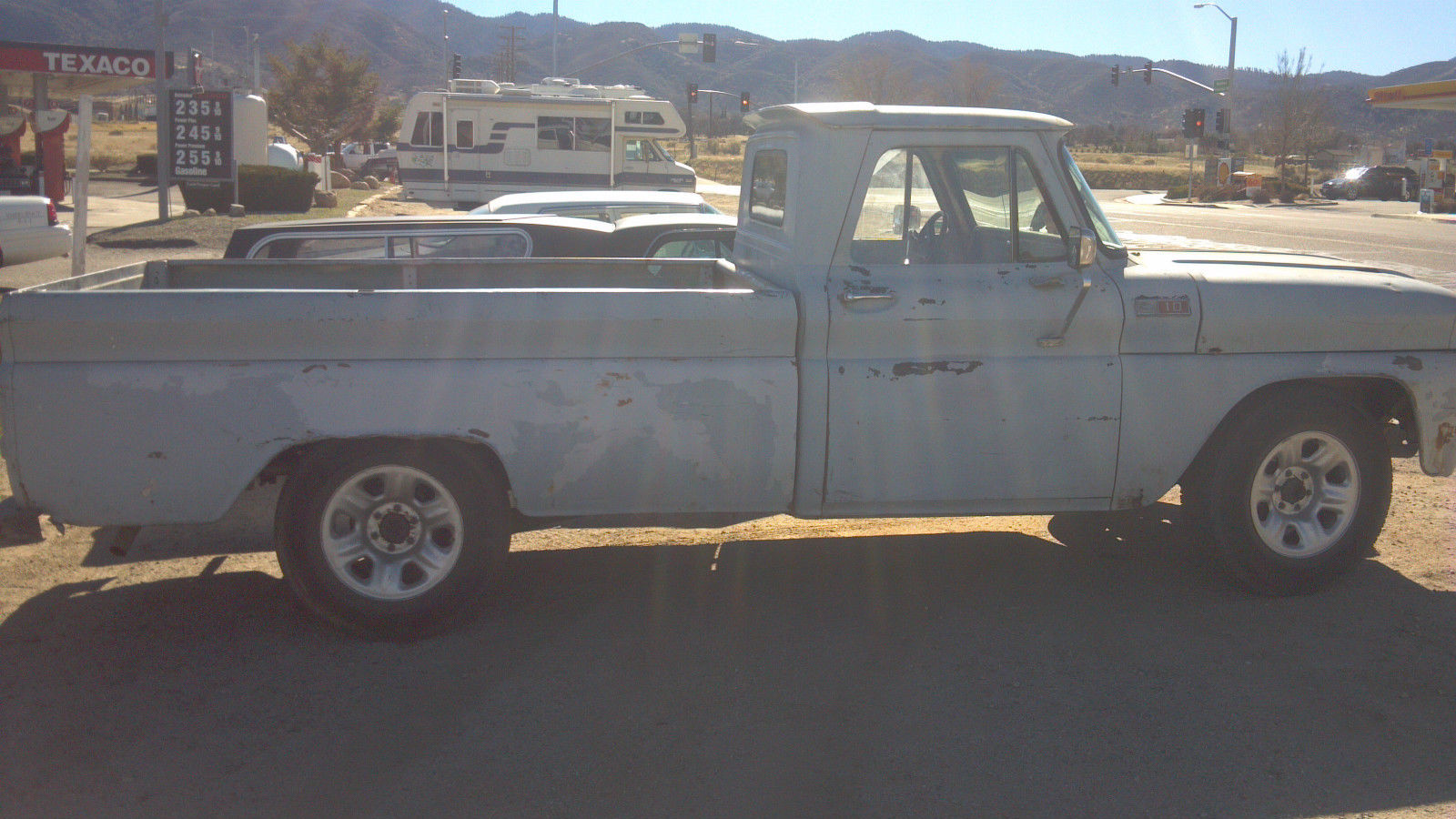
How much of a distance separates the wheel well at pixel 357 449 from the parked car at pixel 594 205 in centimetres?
724

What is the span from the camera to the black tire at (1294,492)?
5148 millimetres

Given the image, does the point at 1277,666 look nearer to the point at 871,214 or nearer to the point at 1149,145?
the point at 871,214

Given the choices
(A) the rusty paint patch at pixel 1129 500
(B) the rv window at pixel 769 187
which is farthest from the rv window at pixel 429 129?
(A) the rusty paint patch at pixel 1129 500

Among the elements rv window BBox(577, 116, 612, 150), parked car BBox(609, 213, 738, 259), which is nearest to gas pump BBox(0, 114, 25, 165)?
rv window BBox(577, 116, 612, 150)

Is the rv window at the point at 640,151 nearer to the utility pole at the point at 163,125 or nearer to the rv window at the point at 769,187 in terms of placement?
the utility pole at the point at 163,125

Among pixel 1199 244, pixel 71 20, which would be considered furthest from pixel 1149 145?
pixel 71 20

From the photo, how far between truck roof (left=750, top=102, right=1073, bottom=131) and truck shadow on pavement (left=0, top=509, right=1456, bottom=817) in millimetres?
1993

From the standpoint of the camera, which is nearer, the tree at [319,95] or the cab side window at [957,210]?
the cab side window at [957,210]

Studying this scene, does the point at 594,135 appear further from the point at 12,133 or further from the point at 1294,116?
the point at 1294,116

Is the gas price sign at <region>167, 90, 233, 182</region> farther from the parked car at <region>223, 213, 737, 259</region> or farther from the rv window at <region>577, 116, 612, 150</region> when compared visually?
the parked car at <region>223, 213, 737, 259</region>

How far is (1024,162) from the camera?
5.10m

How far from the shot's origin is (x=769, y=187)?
5.62m

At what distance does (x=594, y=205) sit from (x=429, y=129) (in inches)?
764

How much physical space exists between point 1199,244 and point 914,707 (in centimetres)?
2139
